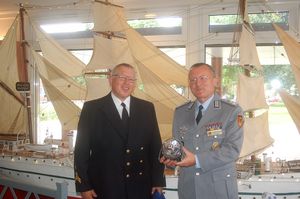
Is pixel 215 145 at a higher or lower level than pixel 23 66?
lower

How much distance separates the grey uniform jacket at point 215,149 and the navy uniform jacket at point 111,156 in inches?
11.7

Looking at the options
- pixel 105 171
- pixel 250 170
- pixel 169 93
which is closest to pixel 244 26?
pixel 169 93

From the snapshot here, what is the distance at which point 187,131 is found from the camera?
5.80ft

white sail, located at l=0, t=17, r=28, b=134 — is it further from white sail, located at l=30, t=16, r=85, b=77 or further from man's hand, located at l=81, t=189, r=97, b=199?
man's hand, located at l=81, t=189, r=97, b=199

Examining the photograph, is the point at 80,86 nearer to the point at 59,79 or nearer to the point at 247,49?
the point at 59,79

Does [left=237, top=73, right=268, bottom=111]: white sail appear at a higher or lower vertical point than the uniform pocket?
higher

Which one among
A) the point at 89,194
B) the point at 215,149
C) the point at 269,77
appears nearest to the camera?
the point at 215,149

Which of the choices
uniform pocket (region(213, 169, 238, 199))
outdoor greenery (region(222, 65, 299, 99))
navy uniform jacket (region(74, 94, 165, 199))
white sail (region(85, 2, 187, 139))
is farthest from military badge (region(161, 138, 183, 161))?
outdoor greenery (region(222, 65, 299, 99))

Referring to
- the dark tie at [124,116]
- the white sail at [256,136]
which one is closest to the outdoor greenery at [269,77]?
the white sail at [256,136]

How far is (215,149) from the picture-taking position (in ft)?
5.47

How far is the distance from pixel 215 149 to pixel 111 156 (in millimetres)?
576

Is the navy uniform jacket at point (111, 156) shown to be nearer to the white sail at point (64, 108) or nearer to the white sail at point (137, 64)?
the white sail at point (137, 64)

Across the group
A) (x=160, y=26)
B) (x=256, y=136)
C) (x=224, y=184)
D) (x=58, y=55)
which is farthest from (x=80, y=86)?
(x=224, y=184)

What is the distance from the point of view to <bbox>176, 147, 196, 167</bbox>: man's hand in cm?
A: 156
